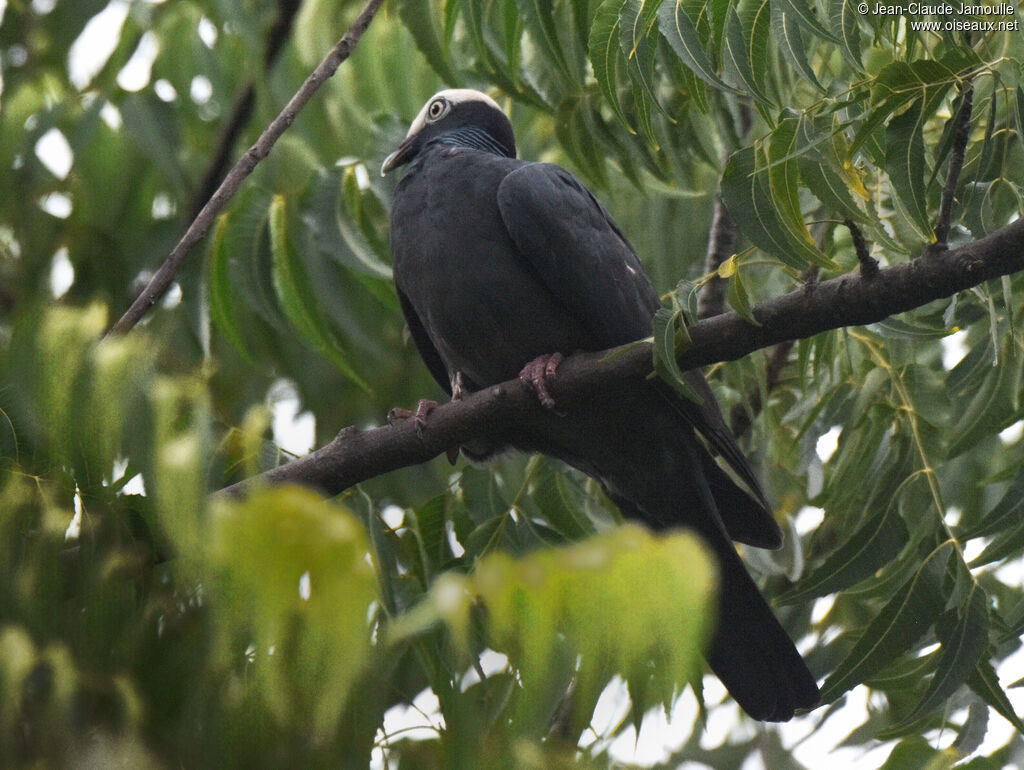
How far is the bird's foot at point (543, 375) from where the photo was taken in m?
2.90

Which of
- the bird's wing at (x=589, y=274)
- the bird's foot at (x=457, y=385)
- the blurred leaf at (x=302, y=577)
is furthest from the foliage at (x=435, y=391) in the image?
the bird's foot at (x=457, y=385)

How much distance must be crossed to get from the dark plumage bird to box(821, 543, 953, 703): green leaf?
43 centimetres

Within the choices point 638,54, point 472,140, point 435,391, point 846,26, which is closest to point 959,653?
point 846,26

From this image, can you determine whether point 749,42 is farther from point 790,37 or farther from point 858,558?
point 858,558

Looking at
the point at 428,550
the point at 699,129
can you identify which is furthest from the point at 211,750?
the point at 699,129

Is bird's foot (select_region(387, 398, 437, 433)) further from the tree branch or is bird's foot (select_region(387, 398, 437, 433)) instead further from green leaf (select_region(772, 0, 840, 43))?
green leaf (select_region(772, 0, 840, 43))

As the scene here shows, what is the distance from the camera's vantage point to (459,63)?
4.36m

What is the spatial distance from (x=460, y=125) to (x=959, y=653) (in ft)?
7.68

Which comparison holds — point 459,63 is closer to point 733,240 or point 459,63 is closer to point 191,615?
point 733,240

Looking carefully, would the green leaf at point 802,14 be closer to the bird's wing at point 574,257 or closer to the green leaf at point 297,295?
the bird's wing at point 574,257

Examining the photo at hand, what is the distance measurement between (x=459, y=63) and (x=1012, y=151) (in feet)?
6.86

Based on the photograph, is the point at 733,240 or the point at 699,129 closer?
the point at 699,129

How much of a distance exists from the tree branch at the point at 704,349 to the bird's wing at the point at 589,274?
22cm

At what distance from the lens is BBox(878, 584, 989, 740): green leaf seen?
2.68 m
